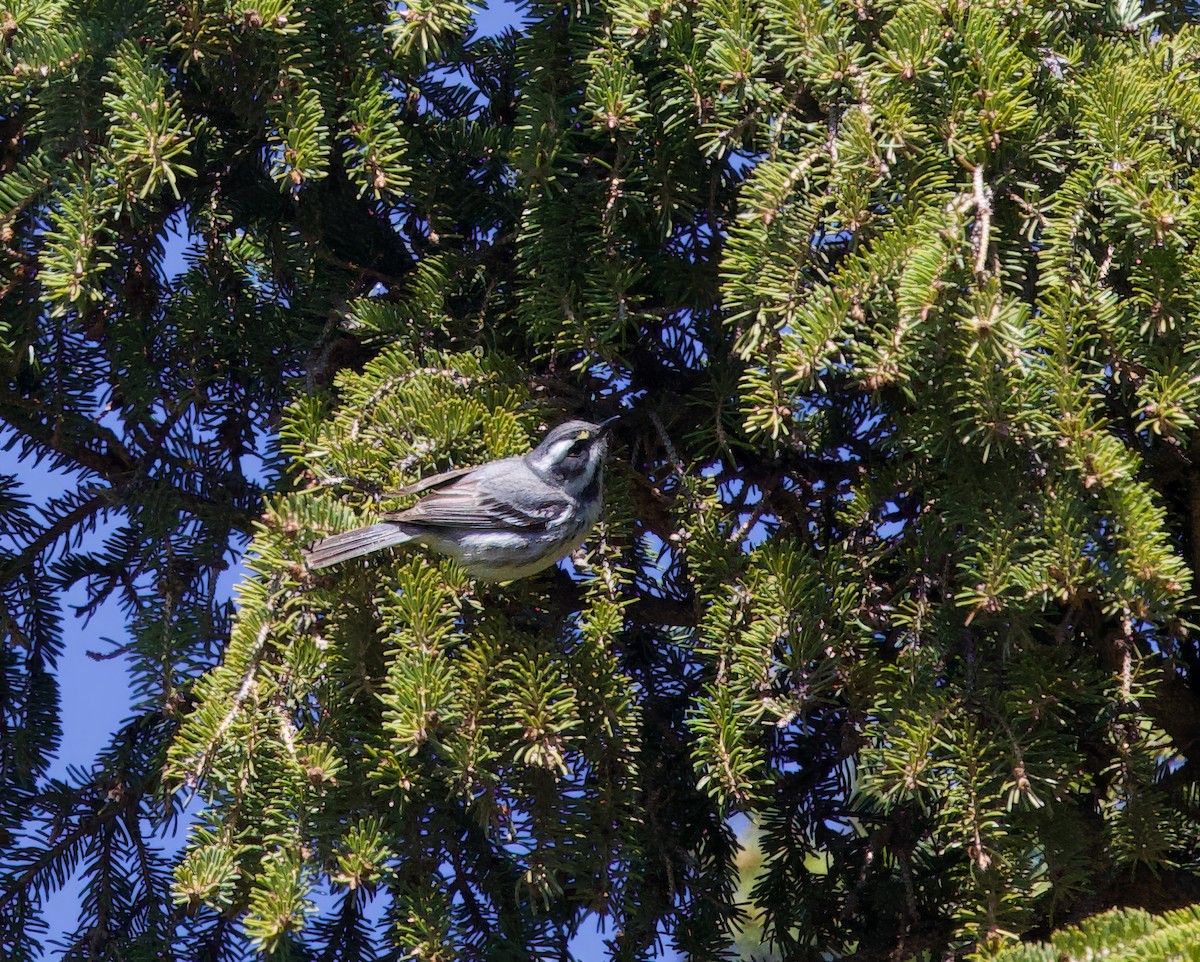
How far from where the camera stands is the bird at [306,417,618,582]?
336 centimetres

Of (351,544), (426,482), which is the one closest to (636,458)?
(426,482)

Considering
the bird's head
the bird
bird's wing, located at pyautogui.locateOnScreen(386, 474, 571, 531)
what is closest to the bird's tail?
the bird

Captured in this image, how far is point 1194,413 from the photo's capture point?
8.77 ft

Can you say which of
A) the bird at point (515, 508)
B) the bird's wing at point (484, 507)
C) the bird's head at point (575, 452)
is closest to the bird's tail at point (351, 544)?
the bird at point (515, 508)

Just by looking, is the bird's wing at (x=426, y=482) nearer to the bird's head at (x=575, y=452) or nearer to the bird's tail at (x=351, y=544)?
the bird's tail at (x=351, y=544)

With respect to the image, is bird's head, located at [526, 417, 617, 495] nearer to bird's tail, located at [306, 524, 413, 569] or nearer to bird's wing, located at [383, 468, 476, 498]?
bird's wing, located at [383, 468, 476, 498]

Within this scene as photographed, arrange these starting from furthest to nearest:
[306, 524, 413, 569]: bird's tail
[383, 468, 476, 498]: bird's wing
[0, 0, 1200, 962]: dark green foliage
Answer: [383, 468, 476, 498]: bird's wing < [306, 524, 413, 569]: bird's tail < [0, 0, 1200, 962]: dark green foliage

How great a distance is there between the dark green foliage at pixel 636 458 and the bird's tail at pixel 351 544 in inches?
1.7

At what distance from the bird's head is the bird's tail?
0.49m

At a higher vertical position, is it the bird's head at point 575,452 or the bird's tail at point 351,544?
the bird's head at point 575,452

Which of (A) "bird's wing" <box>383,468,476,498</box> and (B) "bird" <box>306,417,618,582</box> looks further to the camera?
(B) "bird" <box>306,417,618,582</box>

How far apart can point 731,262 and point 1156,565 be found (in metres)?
1.09

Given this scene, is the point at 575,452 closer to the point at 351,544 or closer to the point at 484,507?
the point at 484,507

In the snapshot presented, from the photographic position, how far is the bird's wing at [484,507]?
3.46 m
